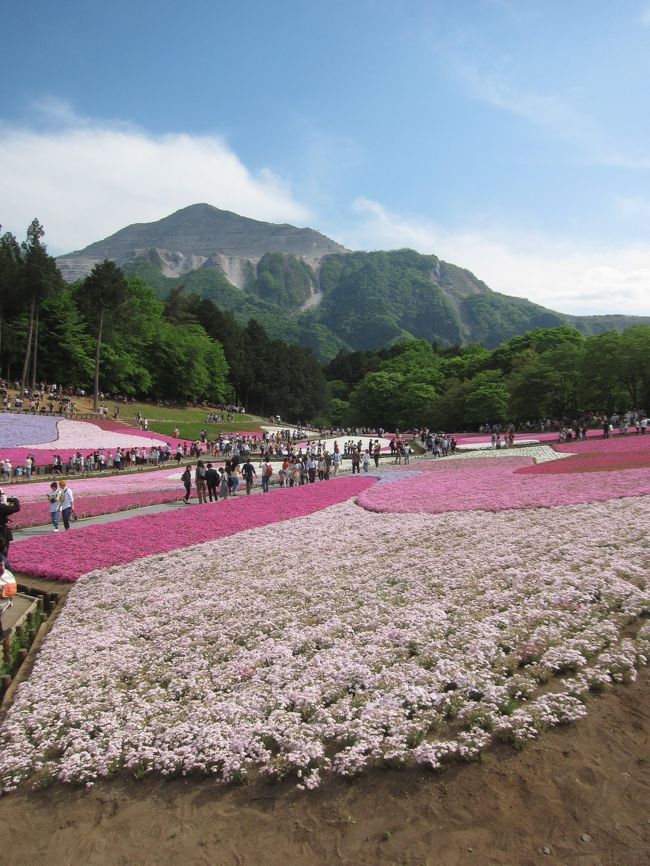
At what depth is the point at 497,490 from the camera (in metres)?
22.8

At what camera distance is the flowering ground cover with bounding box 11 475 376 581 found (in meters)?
15.7

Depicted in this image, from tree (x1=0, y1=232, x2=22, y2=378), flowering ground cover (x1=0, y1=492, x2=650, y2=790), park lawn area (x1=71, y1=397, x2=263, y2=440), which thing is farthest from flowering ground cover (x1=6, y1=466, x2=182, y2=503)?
tree (x1=0, y1=232, x2=22, y2=378)

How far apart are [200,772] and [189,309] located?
113274 mm

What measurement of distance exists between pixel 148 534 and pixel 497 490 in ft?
43.4

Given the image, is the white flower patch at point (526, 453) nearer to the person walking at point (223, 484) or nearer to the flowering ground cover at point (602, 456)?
the flowering ground cover at point (602, 456)

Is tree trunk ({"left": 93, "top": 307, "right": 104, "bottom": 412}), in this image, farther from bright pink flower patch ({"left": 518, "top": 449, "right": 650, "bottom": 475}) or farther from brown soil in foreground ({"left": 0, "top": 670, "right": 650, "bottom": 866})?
brown soil in foreground ({"left": 0, "top": 670, "right": 650, "bottom": 866})

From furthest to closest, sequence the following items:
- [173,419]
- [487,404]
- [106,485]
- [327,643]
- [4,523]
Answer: [487,404]
[173,419]
[106,485]
[4,523]
[327,643]

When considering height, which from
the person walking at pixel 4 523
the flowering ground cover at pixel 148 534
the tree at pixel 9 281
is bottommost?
the flowering ground cover at pixel 148 534

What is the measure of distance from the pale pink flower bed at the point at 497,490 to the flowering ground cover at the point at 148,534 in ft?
9.31

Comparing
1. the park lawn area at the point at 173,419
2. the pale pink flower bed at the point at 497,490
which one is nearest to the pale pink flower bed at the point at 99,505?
the pale pink flower bed at the point at 497,490

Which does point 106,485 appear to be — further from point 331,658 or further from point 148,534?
point 331,658

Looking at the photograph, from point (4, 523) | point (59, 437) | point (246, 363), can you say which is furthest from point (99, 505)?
point (246, 363)

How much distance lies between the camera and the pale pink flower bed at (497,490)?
64.0 feet

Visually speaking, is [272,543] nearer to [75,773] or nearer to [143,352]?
[75,773]
